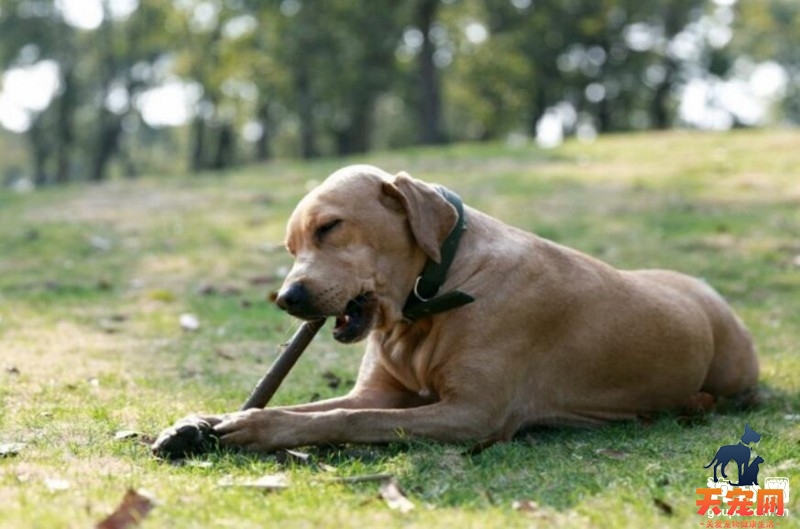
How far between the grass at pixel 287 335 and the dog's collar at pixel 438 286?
29.1 inches

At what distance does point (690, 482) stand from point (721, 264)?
785 centimetres

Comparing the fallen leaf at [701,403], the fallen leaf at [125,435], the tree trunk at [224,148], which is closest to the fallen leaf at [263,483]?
the fallen leaf at [125,435]

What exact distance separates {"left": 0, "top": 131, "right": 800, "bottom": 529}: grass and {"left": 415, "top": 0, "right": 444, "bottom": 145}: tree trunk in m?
14.0

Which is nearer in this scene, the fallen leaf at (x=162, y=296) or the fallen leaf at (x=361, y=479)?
the fallen leaf at (x=361, y=479)

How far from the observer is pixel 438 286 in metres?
5.39

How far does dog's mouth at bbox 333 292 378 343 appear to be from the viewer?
16.8 ft

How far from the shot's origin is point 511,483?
4395 mm

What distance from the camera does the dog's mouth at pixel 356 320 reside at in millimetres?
5121

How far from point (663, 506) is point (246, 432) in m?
1.96

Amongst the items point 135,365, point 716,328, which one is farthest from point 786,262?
point 135,365

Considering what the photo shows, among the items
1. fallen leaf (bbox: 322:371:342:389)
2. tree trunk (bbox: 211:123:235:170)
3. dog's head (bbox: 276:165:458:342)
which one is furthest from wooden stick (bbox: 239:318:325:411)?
tree trunk (bbox: 211:123:235:170)

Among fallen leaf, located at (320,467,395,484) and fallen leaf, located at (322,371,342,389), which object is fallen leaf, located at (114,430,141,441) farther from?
fallen leaf, located at (322,371,342,389)

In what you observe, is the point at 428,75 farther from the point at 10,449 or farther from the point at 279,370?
the point at 10,449

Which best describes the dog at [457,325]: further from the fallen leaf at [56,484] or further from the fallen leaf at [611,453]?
the fallen leaf at [56,484]
